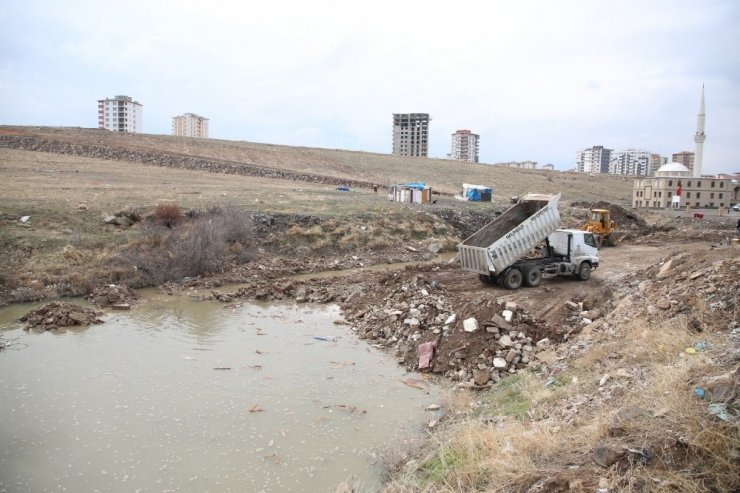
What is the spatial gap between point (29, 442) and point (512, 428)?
7.51 m

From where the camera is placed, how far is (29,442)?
830 centimetres

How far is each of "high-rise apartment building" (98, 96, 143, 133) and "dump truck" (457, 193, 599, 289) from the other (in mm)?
123332

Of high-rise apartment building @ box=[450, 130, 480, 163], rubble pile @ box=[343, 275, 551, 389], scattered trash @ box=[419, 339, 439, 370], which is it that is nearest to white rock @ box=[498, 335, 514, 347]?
rubble pile @ box=[343, 275, 551, 389]

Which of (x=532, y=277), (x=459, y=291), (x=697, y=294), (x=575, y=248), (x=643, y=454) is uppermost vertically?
(x=575, y=248)

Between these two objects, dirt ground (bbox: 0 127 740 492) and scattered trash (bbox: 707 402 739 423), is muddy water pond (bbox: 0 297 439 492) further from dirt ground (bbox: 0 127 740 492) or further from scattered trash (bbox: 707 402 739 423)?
scattered trash (bbox: 707 402 739 423)

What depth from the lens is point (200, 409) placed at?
31.1 feet

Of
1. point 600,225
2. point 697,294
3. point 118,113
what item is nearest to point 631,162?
point 118,113

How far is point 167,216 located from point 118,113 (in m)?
116

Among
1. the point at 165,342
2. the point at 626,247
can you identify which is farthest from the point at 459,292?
the point at 626,247

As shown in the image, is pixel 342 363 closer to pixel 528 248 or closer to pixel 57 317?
pixel 528 248

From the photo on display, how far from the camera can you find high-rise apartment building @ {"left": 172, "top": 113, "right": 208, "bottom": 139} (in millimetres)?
134250

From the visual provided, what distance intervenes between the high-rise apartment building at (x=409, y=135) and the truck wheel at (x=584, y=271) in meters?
116

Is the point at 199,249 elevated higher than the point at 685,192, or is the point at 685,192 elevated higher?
the point at 685,192

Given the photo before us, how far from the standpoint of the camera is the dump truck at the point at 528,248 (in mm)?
16078
